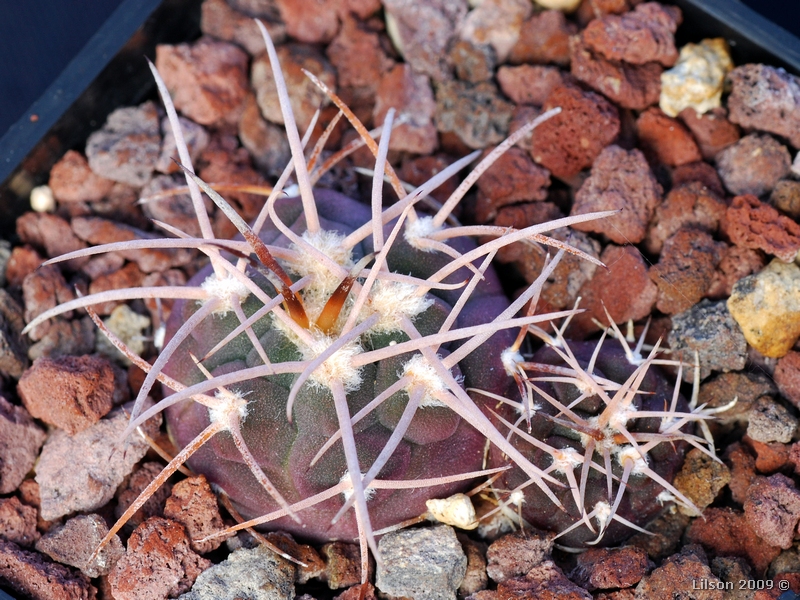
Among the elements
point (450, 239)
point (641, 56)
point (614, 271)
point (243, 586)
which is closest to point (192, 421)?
point (243, 586)

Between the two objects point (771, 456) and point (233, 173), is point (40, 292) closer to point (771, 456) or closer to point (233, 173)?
point (233, 173)

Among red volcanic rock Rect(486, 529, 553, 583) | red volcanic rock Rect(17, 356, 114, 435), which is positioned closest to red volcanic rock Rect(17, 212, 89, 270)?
red volcanic rock Rect(17, 356, 114, 435)

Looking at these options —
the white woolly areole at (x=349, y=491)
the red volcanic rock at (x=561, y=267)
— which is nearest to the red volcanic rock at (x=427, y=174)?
the red volcanic rock at (x=561, y=267)

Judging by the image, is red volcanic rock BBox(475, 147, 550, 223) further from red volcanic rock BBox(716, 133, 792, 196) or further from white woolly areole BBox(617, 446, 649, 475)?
white woolly areole BBox(617, 446, 649, 475)

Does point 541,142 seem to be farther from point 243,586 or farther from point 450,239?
point 243,586

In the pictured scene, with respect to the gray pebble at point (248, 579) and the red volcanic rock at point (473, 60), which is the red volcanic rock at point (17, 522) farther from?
the red volcanic rock at point (473, 60)
